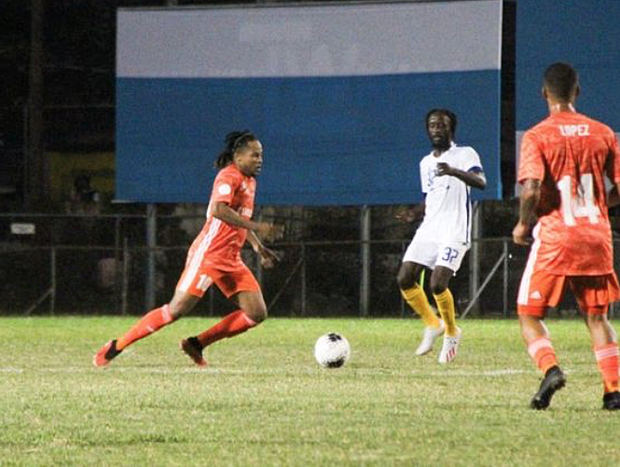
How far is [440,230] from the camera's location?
16891 mm

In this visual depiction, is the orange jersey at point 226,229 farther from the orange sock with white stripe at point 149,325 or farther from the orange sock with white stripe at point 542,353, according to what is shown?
the orange sock with white stripe at point 542,353

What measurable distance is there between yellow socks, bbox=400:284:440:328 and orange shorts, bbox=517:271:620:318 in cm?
599

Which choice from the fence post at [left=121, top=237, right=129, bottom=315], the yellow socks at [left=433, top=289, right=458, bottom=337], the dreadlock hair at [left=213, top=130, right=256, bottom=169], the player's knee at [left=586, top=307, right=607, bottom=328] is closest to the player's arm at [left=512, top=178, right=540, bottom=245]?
the player's knee at [left=586, top=307, right=607, bottom=328]

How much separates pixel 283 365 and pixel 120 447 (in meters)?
6.92

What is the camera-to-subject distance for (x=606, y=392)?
35.1 ft

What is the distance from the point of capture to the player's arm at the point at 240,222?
14609 millimetres

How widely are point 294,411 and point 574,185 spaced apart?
212 centimetres

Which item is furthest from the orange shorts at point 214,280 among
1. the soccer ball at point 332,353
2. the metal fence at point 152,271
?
the metal fence at point 152,271

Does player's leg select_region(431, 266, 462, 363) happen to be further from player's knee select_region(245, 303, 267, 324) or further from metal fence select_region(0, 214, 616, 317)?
metal fence select_region(0, 214, 616, 317)

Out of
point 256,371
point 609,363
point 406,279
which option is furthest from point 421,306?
point 609,363

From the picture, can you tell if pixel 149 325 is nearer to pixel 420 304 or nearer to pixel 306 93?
pixel 420 304

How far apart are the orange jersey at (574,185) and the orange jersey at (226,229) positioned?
15.4ft

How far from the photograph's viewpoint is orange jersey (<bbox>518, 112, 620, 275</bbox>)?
10.7m

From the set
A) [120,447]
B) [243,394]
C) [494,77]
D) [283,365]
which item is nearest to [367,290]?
[494,77]
